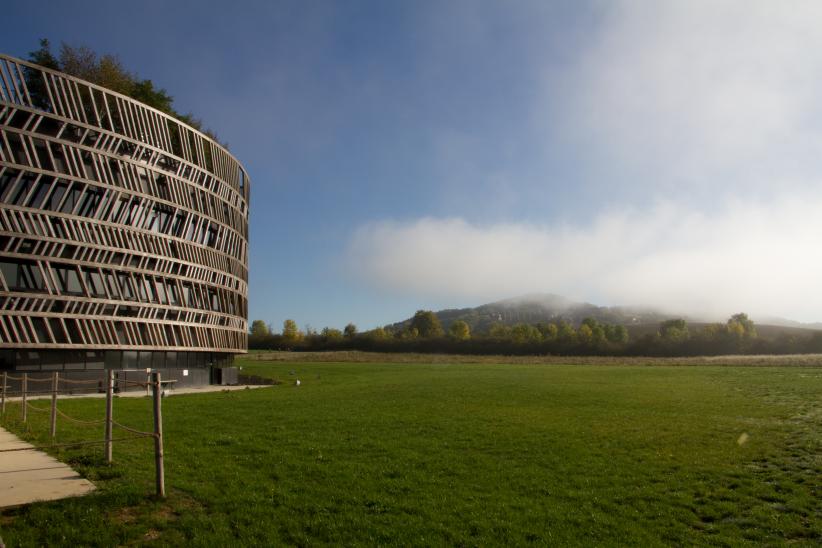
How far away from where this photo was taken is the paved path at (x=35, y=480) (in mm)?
9445

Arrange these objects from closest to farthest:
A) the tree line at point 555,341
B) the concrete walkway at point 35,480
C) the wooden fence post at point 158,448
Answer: the concrete walkway at point 35,480
the wooden fence post at point 158,448
the tree line at point 555,341

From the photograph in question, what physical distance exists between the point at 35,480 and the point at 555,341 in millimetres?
132773

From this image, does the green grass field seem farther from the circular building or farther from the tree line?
the tree line

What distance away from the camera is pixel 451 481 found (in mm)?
11883

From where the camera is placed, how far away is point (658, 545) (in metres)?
8.38

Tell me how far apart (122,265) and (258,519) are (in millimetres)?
34362

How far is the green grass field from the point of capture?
8602 mm

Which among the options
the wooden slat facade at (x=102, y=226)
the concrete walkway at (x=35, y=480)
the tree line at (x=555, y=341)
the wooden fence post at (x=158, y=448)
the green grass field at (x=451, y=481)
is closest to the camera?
the green grass field at (x=451, y=481)

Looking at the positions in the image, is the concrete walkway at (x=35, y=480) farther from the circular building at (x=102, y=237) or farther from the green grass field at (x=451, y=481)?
the circular building at (x=102, y=237)

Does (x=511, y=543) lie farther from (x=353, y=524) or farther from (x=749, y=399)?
(x=749, y=399)

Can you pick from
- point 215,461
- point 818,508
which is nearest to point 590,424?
point 818,508

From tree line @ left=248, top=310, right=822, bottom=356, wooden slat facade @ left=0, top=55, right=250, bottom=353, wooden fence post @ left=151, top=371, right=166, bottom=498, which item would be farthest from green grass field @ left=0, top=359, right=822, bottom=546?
tree line @ left=248, top=310, right=822, bottom=356

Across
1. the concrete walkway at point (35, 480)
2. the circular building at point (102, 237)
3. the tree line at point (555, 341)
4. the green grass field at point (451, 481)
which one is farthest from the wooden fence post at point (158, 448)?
the tree line at point (555, 341)

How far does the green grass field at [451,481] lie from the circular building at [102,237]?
552 inches
